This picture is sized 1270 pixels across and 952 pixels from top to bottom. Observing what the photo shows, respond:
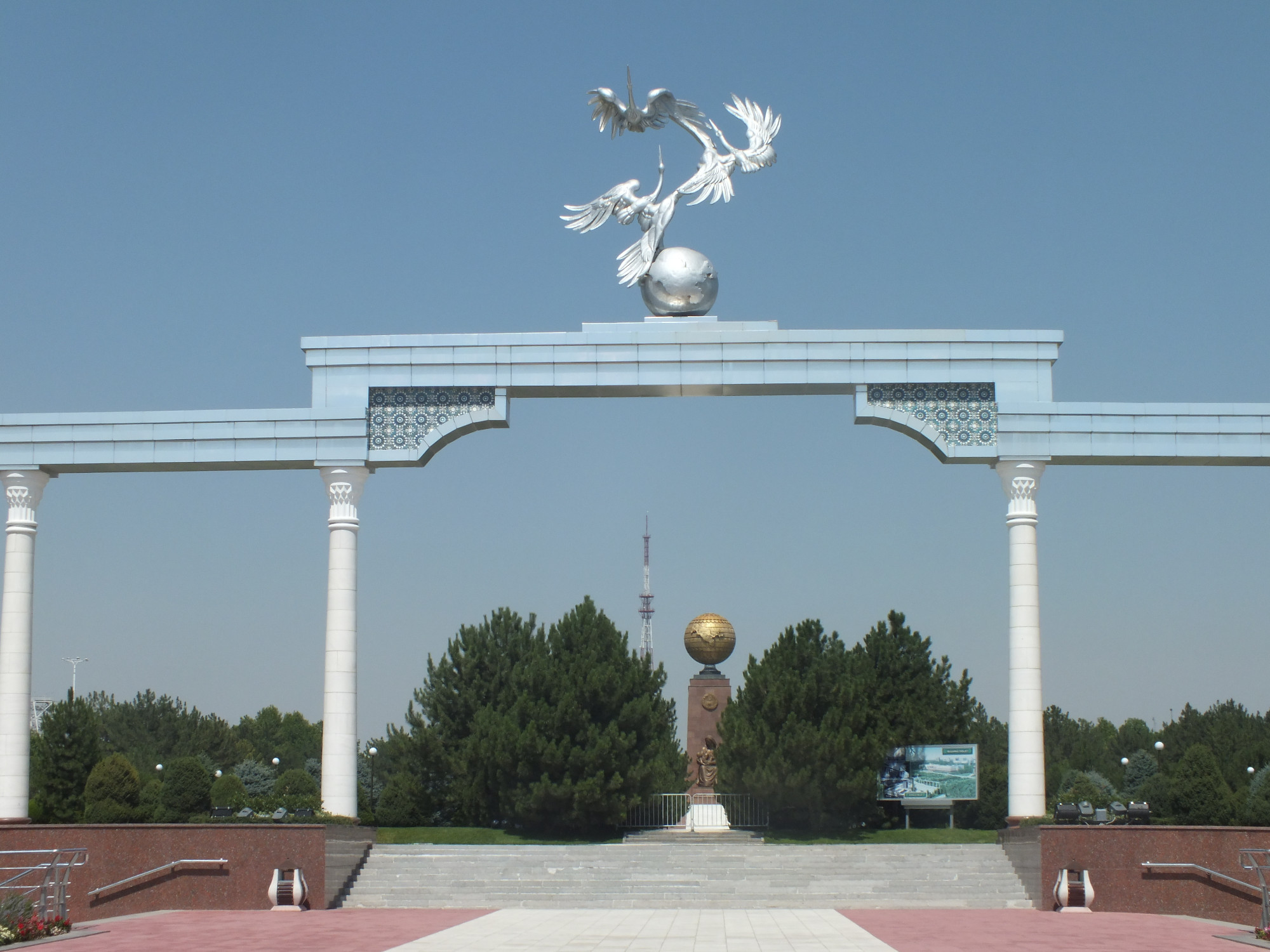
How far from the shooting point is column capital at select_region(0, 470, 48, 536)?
72.6ft

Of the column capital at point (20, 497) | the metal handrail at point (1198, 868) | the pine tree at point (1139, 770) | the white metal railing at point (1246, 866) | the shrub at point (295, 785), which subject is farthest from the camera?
the pine tree at point (1139, 770)

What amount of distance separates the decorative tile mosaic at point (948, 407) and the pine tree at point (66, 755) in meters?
21.3

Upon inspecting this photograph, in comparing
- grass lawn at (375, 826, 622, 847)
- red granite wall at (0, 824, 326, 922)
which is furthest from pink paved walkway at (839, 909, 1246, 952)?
red granite wall at (0, 824, 326, 922)

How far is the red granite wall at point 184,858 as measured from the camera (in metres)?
19.9

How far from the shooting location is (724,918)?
1831 centimetres

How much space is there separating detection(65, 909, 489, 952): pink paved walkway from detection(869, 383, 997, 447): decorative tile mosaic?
9.37m

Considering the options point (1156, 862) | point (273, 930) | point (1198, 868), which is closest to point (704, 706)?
point (1156, 862)

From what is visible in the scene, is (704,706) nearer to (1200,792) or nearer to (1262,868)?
(1200,792)

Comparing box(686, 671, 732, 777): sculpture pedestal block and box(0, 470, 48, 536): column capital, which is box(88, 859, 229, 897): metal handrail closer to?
box(0, 470, 48, 536): column capital

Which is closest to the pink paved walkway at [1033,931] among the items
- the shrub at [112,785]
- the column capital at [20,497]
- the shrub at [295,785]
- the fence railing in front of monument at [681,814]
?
the fence railing in front of monument at [681,814]

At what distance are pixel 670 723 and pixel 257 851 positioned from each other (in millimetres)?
10341

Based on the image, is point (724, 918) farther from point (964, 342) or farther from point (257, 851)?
point (964, 342)

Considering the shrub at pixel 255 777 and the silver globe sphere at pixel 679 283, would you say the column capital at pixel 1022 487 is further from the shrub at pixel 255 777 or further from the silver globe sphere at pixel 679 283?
the shrub at pixel 255 777

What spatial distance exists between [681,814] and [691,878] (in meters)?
7.80
